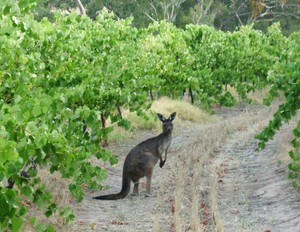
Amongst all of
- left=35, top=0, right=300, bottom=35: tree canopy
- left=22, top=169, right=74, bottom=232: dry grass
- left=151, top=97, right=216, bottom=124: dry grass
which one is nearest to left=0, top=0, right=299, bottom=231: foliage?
left=22, top=169, right=74, bottom=232: dry grass

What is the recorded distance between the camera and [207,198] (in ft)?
35.2

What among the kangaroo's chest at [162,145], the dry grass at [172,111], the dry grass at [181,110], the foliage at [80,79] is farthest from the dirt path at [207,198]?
the dry grass at [181,110]

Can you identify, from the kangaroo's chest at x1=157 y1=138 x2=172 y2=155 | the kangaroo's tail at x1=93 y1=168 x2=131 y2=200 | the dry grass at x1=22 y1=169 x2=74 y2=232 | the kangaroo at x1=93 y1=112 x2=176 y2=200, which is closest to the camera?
the dry grass at x1=22 y1=169 x2=74 y2=232

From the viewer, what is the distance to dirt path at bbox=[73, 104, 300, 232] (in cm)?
929

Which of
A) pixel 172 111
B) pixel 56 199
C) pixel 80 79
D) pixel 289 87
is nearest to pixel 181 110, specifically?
pixel 172 111

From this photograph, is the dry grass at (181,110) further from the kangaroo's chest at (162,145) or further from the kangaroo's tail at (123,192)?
the kangaroo's tail at (123,192)

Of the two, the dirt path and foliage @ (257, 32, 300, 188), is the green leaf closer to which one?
the dirt path

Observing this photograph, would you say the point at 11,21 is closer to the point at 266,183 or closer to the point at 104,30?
the point at 266,183

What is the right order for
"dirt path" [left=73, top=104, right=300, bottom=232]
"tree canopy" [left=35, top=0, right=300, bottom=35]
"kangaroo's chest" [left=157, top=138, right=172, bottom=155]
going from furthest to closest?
"tree canopy" [left=35, top=0, right=300, bottom=35], "kangaroo's chest" [left=157, top=138, right=172, bottom=155], "dirt path" [left=73, top=104, right=300, bottom=232]

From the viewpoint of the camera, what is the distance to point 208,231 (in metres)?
8.73

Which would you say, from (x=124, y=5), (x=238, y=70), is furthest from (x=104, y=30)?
(x=124, y=5)

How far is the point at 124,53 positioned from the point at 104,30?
94 cm

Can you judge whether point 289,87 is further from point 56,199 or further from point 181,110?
point 181,110

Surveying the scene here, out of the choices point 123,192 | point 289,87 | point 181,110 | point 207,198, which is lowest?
point 181,110
